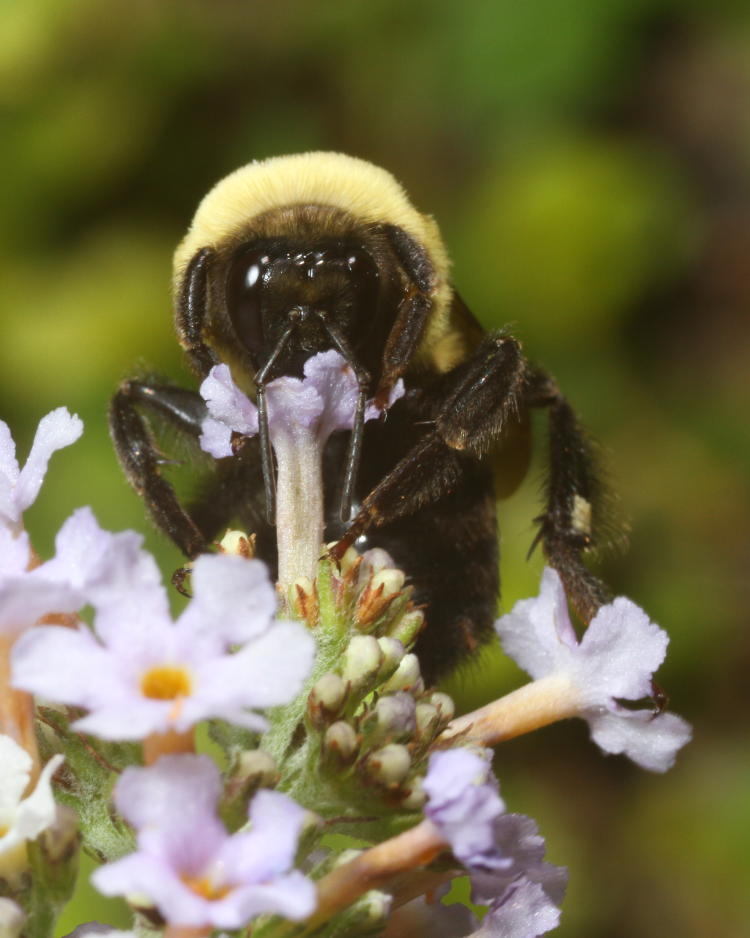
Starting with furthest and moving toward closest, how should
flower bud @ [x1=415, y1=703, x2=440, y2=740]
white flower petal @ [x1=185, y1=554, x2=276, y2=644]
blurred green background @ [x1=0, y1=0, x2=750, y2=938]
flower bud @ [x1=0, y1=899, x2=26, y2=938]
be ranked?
blurred green background @ [x1=0, y1=0, x2=750, y2=938]
flower bud @ [x1=415, y1=703, x2=440, y2=740]
flower bud @ [x1=0, y1=899, x2=26, y2=938]
white flower petal @ [x1=185, y1=554, x2=276, y2=644]

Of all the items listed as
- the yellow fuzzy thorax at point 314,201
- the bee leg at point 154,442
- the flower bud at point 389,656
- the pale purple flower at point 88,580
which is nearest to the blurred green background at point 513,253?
the bee leg at point 154,442

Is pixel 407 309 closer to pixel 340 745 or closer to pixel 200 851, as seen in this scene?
pixel 340 745

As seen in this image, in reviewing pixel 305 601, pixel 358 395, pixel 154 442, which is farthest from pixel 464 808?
pixel 154 442

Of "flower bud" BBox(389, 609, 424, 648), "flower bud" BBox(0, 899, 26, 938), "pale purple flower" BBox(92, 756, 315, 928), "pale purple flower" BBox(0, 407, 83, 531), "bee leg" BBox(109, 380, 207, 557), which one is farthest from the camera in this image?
"bee leg" BBox(109, 380, 207, 557)

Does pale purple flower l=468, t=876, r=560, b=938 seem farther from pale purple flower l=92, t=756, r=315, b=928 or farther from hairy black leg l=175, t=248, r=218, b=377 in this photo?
hairy black leg l=175, t=248, r=218, b=377

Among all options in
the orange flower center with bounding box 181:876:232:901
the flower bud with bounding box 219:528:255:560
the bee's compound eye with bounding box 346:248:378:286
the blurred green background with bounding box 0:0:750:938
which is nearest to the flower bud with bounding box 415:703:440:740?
the flower bud with bounding box 219:528:255:560

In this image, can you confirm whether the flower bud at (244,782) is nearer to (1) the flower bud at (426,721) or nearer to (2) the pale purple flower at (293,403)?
(1) the flower bud at (426,721)

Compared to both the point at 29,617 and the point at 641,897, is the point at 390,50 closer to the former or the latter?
the point at 641,897

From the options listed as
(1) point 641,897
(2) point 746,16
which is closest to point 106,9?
(2) point 746,16
